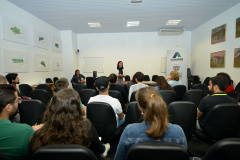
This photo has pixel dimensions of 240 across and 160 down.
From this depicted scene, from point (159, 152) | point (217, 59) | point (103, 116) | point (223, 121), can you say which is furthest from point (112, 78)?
point (217, 59)

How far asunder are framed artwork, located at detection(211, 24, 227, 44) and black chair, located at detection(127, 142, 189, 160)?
6105mm

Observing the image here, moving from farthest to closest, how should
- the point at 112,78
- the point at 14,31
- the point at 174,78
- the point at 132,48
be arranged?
the point at 132,48 < the point at 14,31 < the point at 174,78 < the point at 112,78

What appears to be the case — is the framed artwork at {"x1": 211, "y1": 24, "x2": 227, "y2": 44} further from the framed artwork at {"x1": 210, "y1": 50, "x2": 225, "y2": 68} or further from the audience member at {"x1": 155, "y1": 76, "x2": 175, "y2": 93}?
the audience member at {"x1": 155, "y1": 76, "x2": 175, "y2": 93}

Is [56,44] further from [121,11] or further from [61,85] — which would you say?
[61,85]

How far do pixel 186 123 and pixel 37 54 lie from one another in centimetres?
611

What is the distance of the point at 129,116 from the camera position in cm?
192

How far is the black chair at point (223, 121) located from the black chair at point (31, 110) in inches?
92.0

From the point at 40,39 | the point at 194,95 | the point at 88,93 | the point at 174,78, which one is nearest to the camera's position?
the point at 194,95

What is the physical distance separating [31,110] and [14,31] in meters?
4.05

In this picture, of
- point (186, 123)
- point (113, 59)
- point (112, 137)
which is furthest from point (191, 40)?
point (112, 137)

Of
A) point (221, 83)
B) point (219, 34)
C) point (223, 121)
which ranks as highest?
point (219, 34)

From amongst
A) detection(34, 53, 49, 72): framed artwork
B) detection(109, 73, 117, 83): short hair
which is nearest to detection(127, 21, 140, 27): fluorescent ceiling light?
detection(109, 73, 117, 83): short hair

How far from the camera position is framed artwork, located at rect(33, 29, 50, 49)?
5.63 metres

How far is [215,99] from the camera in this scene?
1.96 m
